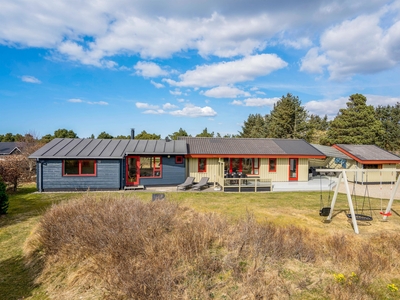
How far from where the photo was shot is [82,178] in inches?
592

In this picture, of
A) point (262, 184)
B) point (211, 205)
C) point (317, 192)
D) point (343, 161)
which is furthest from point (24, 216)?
point (343, 161)

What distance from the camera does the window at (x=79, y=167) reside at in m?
15.0

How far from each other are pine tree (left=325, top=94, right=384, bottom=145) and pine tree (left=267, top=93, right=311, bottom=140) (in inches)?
231

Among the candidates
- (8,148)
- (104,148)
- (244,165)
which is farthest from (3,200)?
(8,148)

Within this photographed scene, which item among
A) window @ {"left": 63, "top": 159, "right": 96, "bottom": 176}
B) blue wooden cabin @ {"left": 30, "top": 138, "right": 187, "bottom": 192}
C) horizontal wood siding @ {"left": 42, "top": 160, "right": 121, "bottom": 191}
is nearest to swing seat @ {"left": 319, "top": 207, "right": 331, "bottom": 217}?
blue wooden cabin @ {"left": 30, "top": 138, "right": 187, "bottom": 192}

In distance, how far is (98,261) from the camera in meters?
5.11

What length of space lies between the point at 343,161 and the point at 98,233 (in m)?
19.7

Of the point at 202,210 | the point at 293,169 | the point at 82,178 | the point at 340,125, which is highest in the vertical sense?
the point at 340,125

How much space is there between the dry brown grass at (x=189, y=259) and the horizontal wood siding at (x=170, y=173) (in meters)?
8.93

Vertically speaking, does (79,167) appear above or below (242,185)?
above

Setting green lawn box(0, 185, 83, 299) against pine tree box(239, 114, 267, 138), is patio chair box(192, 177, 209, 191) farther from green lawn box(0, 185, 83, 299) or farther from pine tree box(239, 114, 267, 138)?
pine tree box(239, 114, 267, 138)

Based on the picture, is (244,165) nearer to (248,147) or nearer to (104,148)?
(248,147)

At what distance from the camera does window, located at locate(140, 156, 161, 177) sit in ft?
53.7

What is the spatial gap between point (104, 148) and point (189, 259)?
12.9m
